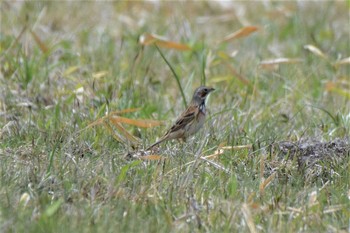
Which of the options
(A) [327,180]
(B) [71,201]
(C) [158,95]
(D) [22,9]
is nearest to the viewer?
(B) [71,201]

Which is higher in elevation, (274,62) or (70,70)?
(70,70)

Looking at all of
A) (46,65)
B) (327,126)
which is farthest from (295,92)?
(46,65)

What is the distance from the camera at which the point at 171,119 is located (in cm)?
770

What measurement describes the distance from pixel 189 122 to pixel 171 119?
Result: 65 cm

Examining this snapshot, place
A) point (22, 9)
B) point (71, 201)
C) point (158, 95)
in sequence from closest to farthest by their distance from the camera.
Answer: point (71, 201) → point (158, 95) → point (22, 9)

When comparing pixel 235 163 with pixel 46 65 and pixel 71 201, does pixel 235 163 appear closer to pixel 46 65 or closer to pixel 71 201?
pixel 71 201

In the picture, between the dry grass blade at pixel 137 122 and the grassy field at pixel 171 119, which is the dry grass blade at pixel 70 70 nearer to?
the grassy field at pixel 171 119

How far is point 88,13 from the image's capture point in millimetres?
11336

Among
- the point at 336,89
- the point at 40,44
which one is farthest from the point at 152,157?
the point at 40,44

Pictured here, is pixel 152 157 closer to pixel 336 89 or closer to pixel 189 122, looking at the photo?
pixel 189 122

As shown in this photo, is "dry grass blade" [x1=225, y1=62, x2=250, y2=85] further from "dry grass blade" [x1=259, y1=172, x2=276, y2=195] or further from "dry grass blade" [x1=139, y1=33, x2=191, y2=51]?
"dry grass blade" [x1=259, y1=172, x2=276, y2=195]

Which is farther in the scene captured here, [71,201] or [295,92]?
[295,92]

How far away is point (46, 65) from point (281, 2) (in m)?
4.44

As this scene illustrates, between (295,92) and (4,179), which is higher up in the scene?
(4,179)
